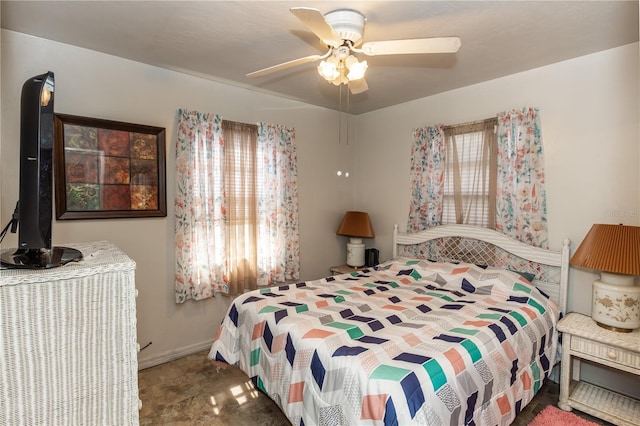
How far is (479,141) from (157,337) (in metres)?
3.59

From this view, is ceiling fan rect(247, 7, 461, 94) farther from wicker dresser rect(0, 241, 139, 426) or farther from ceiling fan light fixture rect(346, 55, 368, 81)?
wicker dresser rect(0, 241, 139, 426)

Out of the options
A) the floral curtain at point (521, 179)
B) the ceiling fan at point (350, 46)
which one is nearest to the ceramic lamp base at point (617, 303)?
the floral curtain at point (521, 179)

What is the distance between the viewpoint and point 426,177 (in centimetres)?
365

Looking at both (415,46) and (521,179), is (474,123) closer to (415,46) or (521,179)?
(521,179)

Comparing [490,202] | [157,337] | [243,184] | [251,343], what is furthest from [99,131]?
[490,202]

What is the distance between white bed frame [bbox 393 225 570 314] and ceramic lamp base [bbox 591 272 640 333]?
0.35 meters

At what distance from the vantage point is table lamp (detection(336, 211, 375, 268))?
402cm

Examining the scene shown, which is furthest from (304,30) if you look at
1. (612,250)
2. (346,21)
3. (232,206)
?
(612,250)

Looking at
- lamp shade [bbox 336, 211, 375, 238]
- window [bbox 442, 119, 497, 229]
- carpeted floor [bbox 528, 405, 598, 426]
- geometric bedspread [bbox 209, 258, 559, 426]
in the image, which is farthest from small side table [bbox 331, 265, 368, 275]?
carpeted floor [bbox 528, 405, 598, 426]

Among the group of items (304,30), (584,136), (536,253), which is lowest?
(536,253)

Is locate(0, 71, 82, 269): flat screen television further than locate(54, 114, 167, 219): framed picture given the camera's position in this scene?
No

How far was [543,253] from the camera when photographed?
2.80m

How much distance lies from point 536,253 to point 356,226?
1890mm

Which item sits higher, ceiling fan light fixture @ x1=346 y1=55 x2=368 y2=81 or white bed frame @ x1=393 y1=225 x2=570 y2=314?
ceiling fan light fixture @ x1=346 y1=55 x2=368 y2=81
